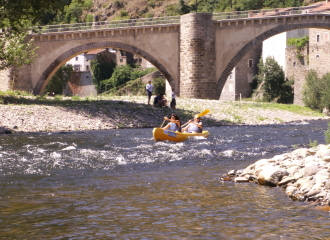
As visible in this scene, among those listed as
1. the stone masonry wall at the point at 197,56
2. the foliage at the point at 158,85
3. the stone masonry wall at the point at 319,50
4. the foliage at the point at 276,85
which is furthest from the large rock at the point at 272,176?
the foliage at the point at 158,85

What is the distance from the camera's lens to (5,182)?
34.7 feet

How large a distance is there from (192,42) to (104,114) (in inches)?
595

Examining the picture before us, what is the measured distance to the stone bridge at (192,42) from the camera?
39812 millimetres

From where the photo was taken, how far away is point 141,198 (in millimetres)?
8977

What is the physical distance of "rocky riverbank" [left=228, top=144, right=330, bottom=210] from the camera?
8.59 meters

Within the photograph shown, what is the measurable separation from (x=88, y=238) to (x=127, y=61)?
79.7 metres

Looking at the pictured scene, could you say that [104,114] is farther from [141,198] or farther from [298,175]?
[298,175]

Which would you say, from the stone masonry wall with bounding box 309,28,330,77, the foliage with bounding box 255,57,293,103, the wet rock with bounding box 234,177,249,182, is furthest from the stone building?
the wet rock with bounding box 234,177,249,182

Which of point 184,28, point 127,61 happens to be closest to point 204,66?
point 184,28

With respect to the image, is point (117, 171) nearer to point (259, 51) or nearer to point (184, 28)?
point (184, 28)

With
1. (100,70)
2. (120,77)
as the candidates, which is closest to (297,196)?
(120,77)

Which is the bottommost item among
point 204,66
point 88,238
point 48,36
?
point 88,238

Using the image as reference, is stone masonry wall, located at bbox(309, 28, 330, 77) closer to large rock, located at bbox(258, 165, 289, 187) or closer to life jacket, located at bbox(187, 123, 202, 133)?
life jacket, located at bbox(187, 123, 202, 133)

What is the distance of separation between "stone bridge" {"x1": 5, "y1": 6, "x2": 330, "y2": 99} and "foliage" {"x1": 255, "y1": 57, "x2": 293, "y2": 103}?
16.8m
